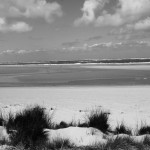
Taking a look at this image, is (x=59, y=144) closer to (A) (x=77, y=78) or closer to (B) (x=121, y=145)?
(B) (x=121, y=145)

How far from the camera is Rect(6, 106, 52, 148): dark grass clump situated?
4.63 m

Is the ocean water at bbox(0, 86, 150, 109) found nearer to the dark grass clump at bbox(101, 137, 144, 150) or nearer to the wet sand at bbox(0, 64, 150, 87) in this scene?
the dark grass clump at bbox(101, 137, 144, 150)

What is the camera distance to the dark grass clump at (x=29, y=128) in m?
4.63

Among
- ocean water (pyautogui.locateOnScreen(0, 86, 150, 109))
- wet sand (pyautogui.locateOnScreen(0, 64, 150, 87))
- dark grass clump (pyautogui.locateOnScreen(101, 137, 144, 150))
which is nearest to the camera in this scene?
dark grass clump (pyautogui.locateOnScreen(101, 137, 144, 150))

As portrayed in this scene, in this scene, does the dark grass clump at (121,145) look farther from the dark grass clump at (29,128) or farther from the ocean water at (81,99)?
the ocean water at (81,99)

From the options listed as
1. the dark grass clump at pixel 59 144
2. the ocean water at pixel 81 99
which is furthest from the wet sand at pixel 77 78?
the dark grass clump at pixel 59 144

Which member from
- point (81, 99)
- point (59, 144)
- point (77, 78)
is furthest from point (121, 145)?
point (77, 78)

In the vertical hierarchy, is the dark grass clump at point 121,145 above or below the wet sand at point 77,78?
below

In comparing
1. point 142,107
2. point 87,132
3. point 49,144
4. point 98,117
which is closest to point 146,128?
point 98,117

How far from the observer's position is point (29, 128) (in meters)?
→ 4.89

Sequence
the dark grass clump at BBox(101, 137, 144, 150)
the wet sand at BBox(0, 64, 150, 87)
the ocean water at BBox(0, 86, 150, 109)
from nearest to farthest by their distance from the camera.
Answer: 1. the dark grass clump at BBox(101, 137, 144, 150)
2. the ocean water at BBox(0, 86, 150, 109)
3. the wet sand at BBox(0, 64, 150, 87)

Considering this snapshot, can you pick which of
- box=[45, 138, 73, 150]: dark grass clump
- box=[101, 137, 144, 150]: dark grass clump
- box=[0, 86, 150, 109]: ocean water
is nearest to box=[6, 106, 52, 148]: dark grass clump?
box=[45, 138, 73, 150]: dark grass clump

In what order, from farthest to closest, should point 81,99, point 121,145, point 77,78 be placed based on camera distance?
point 77,78 < point 81,99 < point 121,145

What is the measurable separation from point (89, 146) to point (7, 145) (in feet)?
4.41
